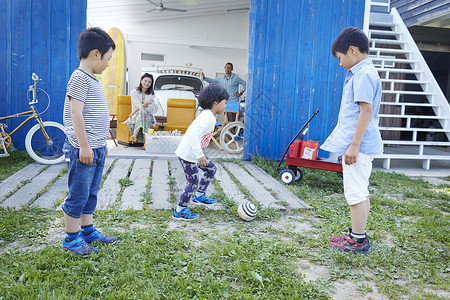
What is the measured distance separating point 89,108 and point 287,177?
304cm

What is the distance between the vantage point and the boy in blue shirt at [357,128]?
2562mm

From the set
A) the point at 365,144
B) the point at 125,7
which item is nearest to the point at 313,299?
the point at 365,144

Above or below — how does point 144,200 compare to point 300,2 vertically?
below

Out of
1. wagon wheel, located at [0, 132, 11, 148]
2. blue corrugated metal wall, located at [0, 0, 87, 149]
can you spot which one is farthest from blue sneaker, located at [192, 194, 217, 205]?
blue corrugated metal wall, located at [0, 0, 87, 149]

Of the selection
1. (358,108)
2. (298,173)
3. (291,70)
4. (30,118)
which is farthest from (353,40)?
(30,118)

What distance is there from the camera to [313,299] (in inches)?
80.4

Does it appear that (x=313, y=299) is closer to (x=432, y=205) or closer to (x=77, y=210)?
(x=77, y=210)

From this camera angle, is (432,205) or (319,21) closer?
(432,205)

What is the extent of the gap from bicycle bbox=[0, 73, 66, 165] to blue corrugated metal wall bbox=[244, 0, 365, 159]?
298cm

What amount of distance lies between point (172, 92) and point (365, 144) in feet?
21.9

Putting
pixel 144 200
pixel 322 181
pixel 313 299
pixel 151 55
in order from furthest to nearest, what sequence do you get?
pixel 151 55, pixel 322 181, pixel 144 200, pixel 313 299

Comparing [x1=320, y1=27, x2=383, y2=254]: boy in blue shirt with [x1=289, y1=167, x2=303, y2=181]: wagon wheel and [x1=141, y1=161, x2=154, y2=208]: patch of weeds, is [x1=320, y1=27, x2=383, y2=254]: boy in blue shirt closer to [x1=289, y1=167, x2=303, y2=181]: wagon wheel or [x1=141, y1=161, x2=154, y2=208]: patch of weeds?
[x1=141, y1=161, x2=154, y2=208]: patch of weeds

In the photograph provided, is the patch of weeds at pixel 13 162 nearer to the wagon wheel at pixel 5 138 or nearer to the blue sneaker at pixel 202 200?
the wagon wheel at pixel 5 138

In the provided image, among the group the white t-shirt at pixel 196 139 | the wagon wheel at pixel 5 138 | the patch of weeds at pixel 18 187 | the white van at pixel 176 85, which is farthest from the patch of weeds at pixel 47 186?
the white van at pixel 176 85
